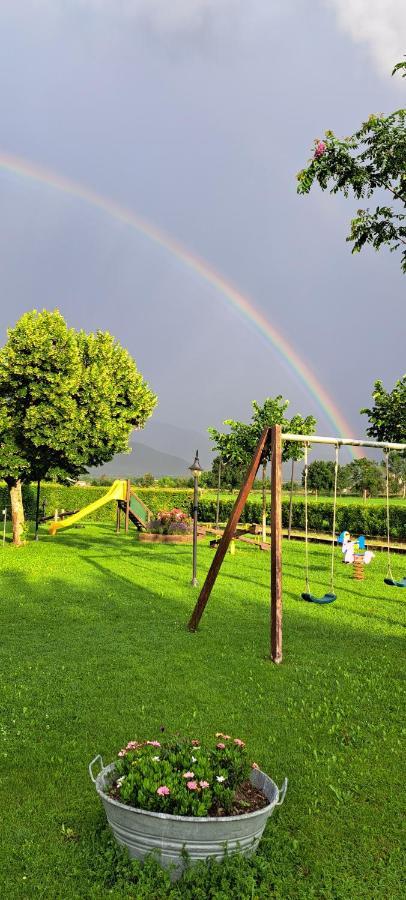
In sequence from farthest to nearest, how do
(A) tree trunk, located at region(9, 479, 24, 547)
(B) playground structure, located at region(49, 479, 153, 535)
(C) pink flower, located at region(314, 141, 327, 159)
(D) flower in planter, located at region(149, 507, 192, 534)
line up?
(D) flower in planter, located at region(149, 507, 192, 534) → (B) playground structure, located at region(49, 479, 153, 535) → (A) tree trunk, located at region(9, 479, 24, 547) → (C) pink flower, located at region(314, 141, 327, 159)

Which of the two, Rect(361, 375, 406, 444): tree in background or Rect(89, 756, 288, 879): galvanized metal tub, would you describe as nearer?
Rect(89, 756, 288, 879): galvanized metal tub

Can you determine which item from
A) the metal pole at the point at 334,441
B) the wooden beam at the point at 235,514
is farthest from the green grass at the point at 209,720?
Answer: the metal pole at the point at 334,441

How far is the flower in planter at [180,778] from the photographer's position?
3670 millimetres

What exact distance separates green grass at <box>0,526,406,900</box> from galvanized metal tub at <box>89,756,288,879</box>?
4.5 inches

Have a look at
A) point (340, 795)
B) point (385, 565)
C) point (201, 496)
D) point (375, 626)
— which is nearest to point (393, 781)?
point (340, 795)

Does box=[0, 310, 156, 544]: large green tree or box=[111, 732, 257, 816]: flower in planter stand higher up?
box=[0, 310, 156, 544]: large green tree

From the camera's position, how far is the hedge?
105 feet

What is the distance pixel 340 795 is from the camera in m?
4.98

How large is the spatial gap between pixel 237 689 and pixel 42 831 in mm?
3694

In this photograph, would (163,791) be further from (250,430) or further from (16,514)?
(250,430)

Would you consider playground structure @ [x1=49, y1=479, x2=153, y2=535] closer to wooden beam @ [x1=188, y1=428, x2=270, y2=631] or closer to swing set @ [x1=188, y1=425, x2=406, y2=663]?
wooden beam @ [x1=188, y1=428, x2=270, y2=631]

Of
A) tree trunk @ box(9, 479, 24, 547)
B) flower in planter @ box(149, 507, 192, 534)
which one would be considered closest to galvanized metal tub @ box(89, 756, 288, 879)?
tree trunk @ box(9, 479, 24, 547)

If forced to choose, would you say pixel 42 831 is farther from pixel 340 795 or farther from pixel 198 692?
pixel 198 692

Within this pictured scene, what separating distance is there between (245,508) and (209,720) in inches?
1467
